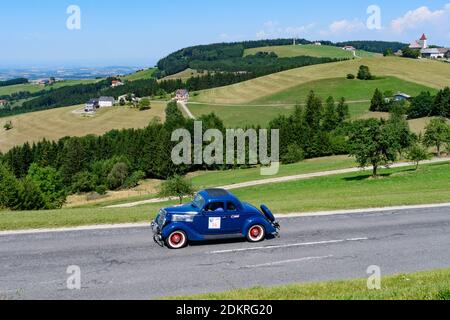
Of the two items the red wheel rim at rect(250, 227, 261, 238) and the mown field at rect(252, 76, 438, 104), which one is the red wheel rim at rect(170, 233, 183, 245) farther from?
the mown field at rect(252, 76, 438, 104)

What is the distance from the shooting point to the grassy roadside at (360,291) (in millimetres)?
10594

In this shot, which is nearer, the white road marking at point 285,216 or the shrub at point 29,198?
the white road marking at point 285,216

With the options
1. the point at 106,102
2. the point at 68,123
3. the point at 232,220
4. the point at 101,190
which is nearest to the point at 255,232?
the point at 232,220

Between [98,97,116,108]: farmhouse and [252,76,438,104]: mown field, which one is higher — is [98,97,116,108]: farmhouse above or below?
below

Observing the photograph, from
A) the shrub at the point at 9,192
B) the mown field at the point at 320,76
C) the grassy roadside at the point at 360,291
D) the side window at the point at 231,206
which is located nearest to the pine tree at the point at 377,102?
the mown field at the point at 320,76

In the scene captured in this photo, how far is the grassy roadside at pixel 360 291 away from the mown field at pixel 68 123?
403 ft

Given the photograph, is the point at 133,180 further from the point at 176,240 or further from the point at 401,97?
the point at 401,97

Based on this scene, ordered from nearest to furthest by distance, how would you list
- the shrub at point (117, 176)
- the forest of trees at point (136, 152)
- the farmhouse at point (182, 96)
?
the shrub at point (117, 176) < the forest of trees at point (136, 152) < the farmhouse at point (182, 96)

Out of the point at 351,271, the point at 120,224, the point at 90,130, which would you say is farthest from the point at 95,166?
the point at 351,271

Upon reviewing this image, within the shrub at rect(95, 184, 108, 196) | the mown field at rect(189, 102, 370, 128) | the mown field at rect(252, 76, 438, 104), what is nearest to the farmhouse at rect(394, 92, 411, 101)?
the mown field at rect(252, 76, 438, 104)

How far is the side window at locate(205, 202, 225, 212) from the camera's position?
1720cm

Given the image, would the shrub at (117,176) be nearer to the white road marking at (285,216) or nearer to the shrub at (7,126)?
the white road marking at (285,216)

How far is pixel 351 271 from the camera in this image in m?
14.4
